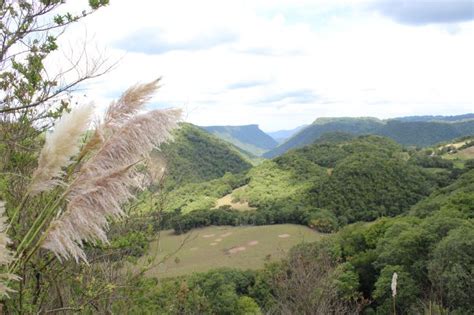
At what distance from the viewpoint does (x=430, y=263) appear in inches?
931

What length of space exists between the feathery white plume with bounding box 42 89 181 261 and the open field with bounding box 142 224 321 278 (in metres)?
46.6

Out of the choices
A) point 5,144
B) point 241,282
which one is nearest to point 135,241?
point 5,144

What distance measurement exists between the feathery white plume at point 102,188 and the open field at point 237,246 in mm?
46571

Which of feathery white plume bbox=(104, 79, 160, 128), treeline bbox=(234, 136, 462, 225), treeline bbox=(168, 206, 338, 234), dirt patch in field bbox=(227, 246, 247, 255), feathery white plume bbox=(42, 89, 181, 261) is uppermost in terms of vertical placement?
feathery white plume bbox=(104, 79, 160, 128)

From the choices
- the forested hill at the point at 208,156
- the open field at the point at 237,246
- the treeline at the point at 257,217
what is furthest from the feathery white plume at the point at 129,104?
the forested hill at the point at 208,156

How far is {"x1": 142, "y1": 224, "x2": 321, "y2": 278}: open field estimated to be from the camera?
50.5m

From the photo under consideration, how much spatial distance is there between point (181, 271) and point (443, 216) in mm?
30015

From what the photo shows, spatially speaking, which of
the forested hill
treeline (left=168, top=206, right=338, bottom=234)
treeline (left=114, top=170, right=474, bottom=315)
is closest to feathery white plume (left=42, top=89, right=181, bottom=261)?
treeline (left=114, top=170, right=474, bottom=315)

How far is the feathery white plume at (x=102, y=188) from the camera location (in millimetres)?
1976

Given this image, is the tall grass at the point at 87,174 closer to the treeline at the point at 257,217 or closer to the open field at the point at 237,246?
the open field at the point at 237,246

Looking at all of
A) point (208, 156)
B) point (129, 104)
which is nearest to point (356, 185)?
point (129, 104)

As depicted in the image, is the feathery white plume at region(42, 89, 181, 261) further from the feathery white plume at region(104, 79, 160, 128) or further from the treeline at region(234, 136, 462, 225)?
the treeline at region(234, 136, 462, 225)

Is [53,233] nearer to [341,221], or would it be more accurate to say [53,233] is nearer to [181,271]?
[181,271]

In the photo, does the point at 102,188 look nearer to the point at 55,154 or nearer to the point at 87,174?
the point at 87,174
